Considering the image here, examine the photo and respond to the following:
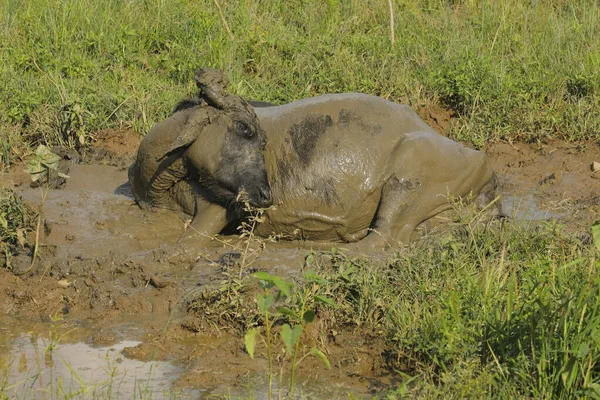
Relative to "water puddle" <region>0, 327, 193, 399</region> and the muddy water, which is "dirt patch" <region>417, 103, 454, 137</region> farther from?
"water puddle" <region>0, 327, 193, 399</region>

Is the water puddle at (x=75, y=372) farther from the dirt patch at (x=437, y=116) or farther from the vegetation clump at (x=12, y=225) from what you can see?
the dirt patch at (x=437, y=116)

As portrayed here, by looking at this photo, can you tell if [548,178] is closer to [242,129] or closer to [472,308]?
[242,129]

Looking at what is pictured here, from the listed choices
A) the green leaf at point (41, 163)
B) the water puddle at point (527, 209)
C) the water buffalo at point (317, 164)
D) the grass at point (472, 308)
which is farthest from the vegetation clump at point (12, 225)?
the water puddle at point (527, 209)

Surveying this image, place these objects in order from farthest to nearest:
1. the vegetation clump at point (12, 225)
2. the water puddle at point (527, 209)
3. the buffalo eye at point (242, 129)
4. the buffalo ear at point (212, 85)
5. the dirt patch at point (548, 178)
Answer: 1. the dirt patch at point (548, 178)
2. the water puddle at point (527, 209)
3. the buffalo eye at point (242, 129)
4. the buffalo ear at point (212, 85)
5. the vegetation clump at point (12, 225)

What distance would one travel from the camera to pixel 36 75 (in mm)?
9766

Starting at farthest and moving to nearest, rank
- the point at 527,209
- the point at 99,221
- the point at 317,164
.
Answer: the point at 527,209 < the point at 99,221 < the point at 317,164

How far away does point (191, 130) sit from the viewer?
7.36 metres

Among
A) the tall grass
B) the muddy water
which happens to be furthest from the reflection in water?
the muddy water

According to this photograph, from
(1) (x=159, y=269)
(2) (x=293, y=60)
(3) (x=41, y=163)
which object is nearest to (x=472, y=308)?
(1) (x=159, y=269)

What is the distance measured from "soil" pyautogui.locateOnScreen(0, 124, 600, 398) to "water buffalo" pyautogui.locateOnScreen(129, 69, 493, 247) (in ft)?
1.04

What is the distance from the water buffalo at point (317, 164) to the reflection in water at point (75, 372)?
5.84ft

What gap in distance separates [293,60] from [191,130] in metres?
2.98

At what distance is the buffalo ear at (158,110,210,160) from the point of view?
289 inches

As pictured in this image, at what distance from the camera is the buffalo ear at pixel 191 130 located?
289 inches
